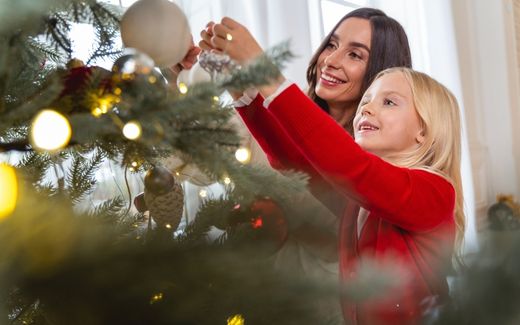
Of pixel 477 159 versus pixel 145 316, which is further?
pixel 477 159

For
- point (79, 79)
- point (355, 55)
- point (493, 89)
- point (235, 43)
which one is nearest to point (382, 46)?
point (355, 55)

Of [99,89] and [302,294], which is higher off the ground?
[99,89]

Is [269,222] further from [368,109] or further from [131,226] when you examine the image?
[368,109]

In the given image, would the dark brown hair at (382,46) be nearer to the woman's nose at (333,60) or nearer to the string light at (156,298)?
the woman's nose at (333,60)

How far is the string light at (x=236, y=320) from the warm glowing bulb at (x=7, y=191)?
0.15m

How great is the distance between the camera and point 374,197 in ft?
2.40

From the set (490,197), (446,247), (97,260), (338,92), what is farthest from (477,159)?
(97,260)

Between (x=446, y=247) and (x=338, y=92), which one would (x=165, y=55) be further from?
(x=338, y=92)

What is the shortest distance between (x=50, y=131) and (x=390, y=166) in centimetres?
57

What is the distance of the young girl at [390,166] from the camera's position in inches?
27.4

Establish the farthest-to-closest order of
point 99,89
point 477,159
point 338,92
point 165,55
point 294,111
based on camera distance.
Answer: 1. point 477,159
2. point 338,92
3. point 294,111
4. point 165,55
5. point 99,89

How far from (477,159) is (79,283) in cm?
266

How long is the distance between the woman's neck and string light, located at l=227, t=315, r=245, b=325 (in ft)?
2.63

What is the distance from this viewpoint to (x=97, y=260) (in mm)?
261
